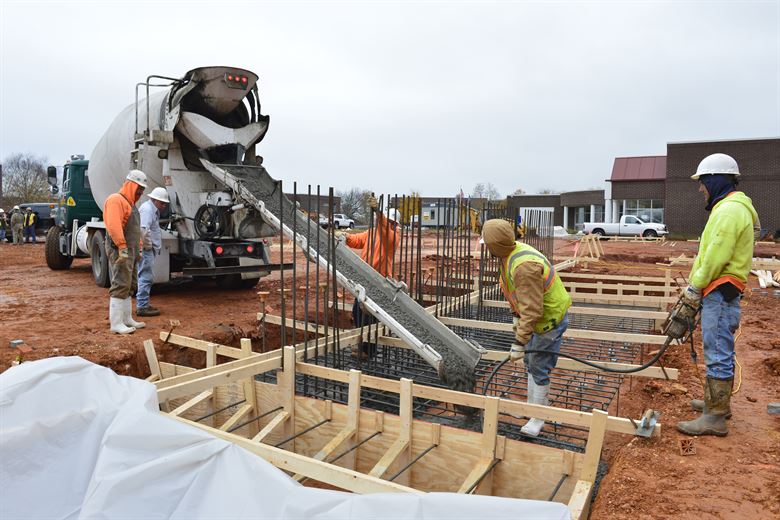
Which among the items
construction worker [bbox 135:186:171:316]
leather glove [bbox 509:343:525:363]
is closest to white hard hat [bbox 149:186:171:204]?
construction worker [bbox 135:186:171:316]

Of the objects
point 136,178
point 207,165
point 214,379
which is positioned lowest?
point 214,379

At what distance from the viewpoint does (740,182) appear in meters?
28.9

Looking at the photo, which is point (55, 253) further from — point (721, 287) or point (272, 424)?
point (721, 287)

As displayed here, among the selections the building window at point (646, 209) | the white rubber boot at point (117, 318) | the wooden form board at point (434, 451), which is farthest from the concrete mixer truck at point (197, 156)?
the building window at point (646, 209)

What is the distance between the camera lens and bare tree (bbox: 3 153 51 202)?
37.4m

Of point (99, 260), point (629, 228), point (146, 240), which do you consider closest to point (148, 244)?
point (146, 240)

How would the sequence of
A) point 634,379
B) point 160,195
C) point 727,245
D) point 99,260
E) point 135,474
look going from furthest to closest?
point 99,260 < point 160,195 < point 634,379 < point 727,245 < point 135,474

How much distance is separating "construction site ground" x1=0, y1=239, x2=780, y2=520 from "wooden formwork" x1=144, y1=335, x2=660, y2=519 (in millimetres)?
263

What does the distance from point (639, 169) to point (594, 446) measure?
36536 mm

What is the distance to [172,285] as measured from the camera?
9875 mm

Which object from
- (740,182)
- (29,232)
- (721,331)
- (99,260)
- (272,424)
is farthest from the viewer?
(740,182)

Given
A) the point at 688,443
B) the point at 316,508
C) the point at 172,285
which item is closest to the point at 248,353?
the point at 316,508

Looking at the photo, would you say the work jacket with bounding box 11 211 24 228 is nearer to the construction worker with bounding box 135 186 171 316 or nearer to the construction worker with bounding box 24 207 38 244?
the construction worker with bounding box 24 207 38 244

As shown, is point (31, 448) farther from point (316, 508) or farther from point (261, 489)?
point (316, 508)
